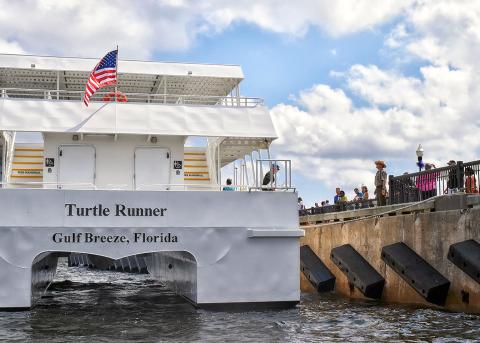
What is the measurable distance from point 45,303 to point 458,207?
1026 centimetres

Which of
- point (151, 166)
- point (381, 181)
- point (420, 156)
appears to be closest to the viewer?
point (151, 166)

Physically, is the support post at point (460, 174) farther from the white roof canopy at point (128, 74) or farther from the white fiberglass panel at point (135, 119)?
the white roof canopy at point (128, 74)

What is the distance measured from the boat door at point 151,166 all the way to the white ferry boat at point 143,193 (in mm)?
24

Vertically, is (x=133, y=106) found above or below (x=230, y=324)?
above

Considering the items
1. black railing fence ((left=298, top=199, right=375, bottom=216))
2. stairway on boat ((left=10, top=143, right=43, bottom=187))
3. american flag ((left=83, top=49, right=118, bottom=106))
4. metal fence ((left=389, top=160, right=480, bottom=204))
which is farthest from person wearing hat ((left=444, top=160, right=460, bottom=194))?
stairway on boat ((left=10, top=143, right=43, bottom=187))

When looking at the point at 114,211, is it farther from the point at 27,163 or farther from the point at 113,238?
the point at 27,163

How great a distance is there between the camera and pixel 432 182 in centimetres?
1867

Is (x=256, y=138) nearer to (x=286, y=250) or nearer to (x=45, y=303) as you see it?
(x=286, y=250)

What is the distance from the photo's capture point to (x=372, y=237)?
19000 mm

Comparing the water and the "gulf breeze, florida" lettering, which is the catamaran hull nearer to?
the "gulf breeze, florida" lettering

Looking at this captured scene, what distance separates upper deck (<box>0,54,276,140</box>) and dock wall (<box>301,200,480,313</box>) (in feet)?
14.0

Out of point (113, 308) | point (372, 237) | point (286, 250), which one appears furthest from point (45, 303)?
point (372, 237)

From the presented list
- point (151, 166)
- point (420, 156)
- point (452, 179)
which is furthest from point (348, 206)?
point (151, 166)

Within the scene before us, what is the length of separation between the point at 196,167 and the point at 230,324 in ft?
17.5
